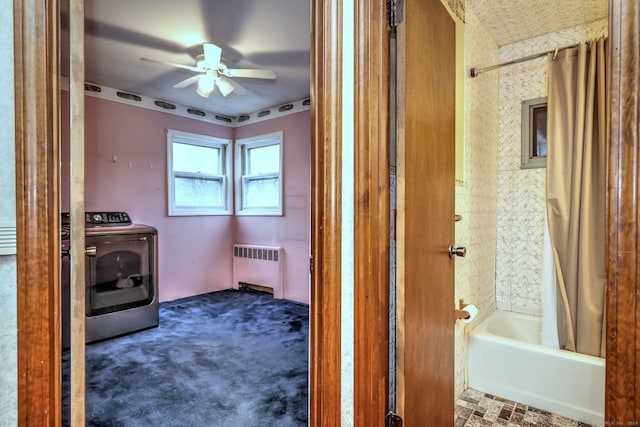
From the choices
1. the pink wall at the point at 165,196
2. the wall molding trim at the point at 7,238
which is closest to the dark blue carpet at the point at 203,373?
the wall molding trim at the point at 7,238

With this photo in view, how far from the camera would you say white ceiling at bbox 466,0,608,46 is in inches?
89.3

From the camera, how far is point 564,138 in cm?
227

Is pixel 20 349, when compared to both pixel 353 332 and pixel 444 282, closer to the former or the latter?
pixel 353 332

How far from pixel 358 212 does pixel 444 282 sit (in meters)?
0.66

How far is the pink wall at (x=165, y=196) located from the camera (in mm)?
3637

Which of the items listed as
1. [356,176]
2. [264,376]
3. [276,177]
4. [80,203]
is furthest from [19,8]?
[276,177]

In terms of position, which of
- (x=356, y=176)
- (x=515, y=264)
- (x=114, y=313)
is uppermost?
(x=356, y=176)

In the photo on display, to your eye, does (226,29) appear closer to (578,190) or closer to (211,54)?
(211,54)

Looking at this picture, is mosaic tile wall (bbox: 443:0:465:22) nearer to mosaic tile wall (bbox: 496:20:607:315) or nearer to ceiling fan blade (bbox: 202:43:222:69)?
mosaic tile wall (bbox: 496:20:607:315)

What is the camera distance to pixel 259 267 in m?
4.62

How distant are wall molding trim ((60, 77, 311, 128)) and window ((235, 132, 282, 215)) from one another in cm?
27

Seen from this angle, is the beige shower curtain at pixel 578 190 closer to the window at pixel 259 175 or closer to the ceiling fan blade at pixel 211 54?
the ceiling fan blade at pixel 211 54

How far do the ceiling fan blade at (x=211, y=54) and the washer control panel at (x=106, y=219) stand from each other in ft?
6.29

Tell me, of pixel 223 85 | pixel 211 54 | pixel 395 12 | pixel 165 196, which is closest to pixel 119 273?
pixel 165 196
